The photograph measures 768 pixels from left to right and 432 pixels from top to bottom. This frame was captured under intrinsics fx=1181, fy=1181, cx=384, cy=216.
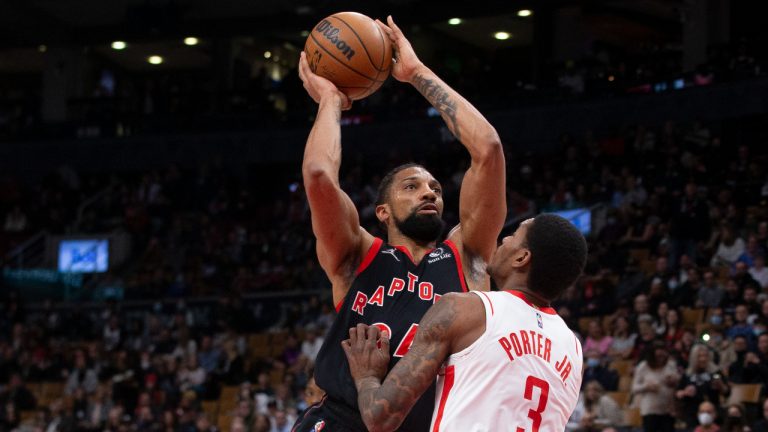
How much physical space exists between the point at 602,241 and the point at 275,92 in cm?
1181

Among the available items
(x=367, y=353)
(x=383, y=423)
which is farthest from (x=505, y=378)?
(x=367, y=353)

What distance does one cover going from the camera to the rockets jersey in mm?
3883

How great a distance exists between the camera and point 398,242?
517 centimetres

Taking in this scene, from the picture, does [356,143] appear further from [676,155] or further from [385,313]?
[385,313]

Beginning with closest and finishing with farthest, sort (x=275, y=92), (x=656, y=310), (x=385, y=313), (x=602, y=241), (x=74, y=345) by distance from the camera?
(x=385, y=313), (x=656, y=310), (x=602, y=241), (x=74, y=345), (x=275, y=92)

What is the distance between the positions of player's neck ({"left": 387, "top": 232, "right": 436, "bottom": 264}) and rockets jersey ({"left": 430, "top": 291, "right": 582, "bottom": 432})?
3.55ft

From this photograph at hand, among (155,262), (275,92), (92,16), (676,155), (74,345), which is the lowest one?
(74,345)

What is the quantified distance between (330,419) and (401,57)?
1.67 metres

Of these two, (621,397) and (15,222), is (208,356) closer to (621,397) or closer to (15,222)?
(621,397)

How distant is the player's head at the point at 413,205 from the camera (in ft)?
16.8

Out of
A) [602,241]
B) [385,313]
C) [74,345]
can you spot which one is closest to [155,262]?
[74,345]

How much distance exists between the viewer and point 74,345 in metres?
21.9

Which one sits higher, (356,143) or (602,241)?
(356,143)

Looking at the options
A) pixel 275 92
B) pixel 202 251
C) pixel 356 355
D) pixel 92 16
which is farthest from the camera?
pixel 92 16
